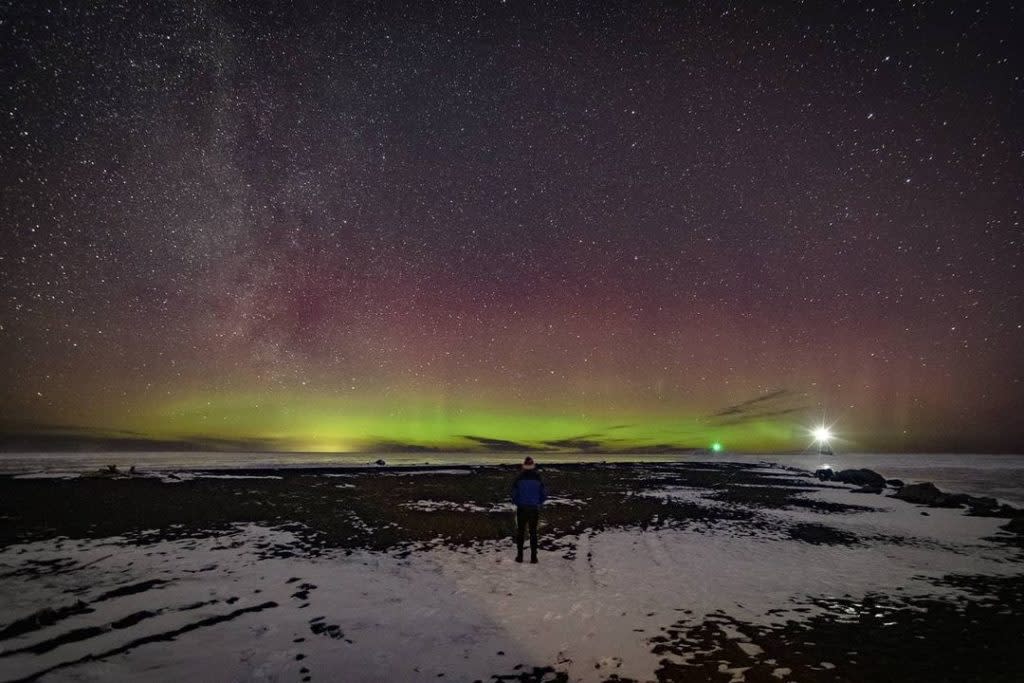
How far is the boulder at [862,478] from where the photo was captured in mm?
38741

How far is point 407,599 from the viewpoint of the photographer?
9.74m

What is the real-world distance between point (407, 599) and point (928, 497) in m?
30.4

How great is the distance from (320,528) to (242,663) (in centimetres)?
1082

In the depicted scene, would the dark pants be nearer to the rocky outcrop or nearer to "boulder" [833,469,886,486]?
the rocky outcrop

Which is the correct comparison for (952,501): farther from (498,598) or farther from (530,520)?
(498,598)

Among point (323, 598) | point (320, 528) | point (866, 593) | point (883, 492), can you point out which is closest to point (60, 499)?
point (320, 528)

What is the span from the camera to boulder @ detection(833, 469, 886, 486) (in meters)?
38.7

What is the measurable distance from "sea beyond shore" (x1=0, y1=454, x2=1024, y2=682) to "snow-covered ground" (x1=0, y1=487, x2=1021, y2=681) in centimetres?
5

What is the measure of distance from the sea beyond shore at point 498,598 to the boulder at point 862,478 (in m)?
20.3

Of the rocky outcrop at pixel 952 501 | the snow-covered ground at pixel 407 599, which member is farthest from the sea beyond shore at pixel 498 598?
the rocky outcrop at pixel 952 501

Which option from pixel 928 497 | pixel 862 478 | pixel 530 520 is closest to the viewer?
pixel 530 520

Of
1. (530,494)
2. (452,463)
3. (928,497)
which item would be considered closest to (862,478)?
(928,497)

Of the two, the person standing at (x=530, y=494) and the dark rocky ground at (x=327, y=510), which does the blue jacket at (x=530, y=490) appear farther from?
the dark rocky ground at (x=327, y=510)

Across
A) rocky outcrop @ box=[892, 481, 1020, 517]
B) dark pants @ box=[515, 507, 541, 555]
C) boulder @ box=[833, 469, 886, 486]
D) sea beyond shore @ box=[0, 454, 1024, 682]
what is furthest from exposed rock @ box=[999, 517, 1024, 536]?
boulder @ box=[833, 469, 886, 486]
